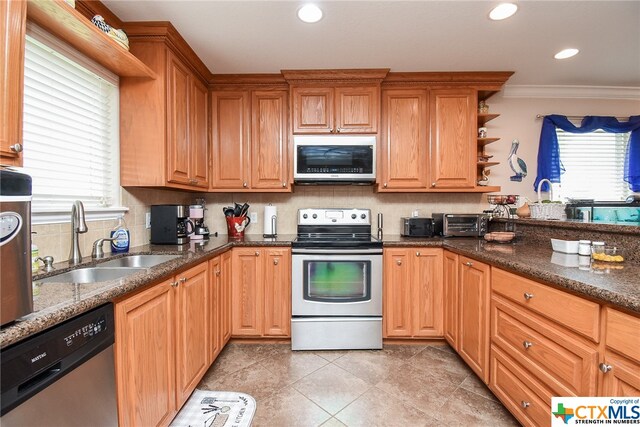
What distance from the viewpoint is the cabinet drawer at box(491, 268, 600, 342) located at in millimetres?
1055

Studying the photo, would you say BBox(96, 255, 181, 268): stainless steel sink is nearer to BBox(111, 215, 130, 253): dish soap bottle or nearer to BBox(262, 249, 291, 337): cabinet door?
BBox(111, 215, 130, 253): dish soap bottle

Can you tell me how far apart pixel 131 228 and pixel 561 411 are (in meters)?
2.63

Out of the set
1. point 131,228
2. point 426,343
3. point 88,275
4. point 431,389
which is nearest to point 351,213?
point 426,343

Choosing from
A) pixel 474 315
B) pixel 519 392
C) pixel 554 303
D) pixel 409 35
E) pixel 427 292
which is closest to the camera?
pixel 554 303

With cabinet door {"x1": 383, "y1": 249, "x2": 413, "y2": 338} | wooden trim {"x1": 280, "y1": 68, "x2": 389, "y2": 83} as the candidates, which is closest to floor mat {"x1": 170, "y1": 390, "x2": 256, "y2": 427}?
cabinet door {"x1": 383, "y1": 249, "x2": 413, "y2": 338}

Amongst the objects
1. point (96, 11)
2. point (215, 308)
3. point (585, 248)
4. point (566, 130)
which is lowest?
point (215, 308)

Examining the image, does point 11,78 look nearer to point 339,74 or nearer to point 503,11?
point 339,74

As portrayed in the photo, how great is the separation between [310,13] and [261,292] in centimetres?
209

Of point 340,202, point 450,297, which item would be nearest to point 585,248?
point 450,297

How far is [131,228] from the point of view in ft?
6.65

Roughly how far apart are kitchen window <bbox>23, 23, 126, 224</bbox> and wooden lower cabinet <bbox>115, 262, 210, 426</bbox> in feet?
2.44

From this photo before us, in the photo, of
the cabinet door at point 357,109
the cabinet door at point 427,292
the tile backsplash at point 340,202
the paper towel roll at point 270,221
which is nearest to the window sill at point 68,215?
the tile backsplash at point 340,202

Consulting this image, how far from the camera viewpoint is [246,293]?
2385 millimetres

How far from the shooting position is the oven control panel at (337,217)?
2697 millimetres
